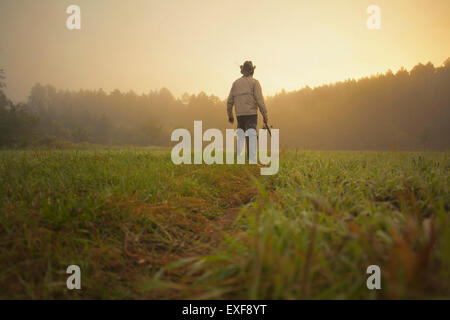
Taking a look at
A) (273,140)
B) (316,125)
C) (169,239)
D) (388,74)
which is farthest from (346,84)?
(169,239)

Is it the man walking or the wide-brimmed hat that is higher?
the wide-brimmed hat

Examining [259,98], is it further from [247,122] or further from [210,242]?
[210,242]

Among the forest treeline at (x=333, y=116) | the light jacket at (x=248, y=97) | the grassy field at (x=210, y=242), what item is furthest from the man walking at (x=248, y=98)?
the forest treeline at (x=333, y=116)

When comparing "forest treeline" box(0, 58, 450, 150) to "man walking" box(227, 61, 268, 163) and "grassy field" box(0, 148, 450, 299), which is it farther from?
"grassy field" box(0, 148, 450, 299)

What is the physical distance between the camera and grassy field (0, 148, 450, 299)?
3.42 ft

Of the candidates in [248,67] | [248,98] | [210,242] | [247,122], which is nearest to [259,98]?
[248,98]

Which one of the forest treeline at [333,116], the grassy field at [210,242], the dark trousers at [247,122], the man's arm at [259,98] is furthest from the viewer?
the forest treeline at [333,116]

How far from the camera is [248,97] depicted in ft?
20.7

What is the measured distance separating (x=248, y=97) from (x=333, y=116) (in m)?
79.9

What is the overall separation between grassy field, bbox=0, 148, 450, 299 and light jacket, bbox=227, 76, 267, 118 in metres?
3.81

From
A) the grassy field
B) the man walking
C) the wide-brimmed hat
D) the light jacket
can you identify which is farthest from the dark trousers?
the grassy field

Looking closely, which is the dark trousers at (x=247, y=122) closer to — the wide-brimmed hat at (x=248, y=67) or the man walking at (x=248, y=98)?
the man walking at (x=248, y=98)

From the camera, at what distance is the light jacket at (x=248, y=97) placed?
625cm

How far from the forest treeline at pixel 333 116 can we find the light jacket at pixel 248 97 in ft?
162
